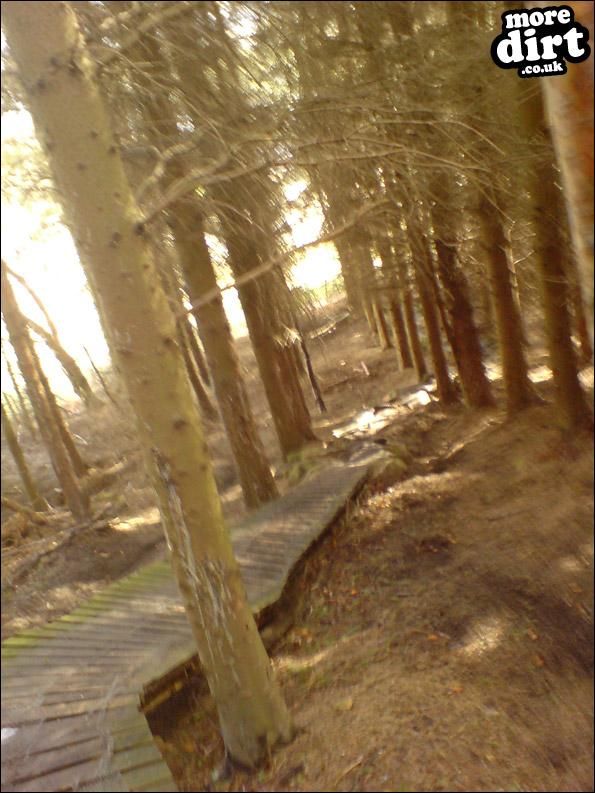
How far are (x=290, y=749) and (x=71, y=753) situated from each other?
55.0 inches

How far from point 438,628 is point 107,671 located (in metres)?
2.79

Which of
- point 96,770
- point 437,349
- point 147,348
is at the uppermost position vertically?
point 147,348

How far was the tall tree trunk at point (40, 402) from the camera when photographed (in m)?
12.4

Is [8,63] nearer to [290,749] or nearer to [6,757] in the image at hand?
[6,757]

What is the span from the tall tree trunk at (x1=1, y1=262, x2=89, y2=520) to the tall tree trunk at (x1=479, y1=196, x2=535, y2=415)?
28.5 feet

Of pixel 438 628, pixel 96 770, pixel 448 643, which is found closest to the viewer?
pixel 96 770

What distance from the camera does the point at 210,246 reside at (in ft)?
24.3

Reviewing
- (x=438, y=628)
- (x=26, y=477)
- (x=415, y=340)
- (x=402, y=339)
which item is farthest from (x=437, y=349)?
(x=26, y=477)

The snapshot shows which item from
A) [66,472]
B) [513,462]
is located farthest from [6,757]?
[66,472]

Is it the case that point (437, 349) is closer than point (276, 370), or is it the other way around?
point (276, 370)

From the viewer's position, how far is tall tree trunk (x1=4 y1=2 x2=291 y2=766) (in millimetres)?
3338

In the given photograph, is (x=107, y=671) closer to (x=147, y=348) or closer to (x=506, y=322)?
(x=147, y=348)

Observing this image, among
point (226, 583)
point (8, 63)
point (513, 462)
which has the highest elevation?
point (8, 63)

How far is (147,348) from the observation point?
356 cm
